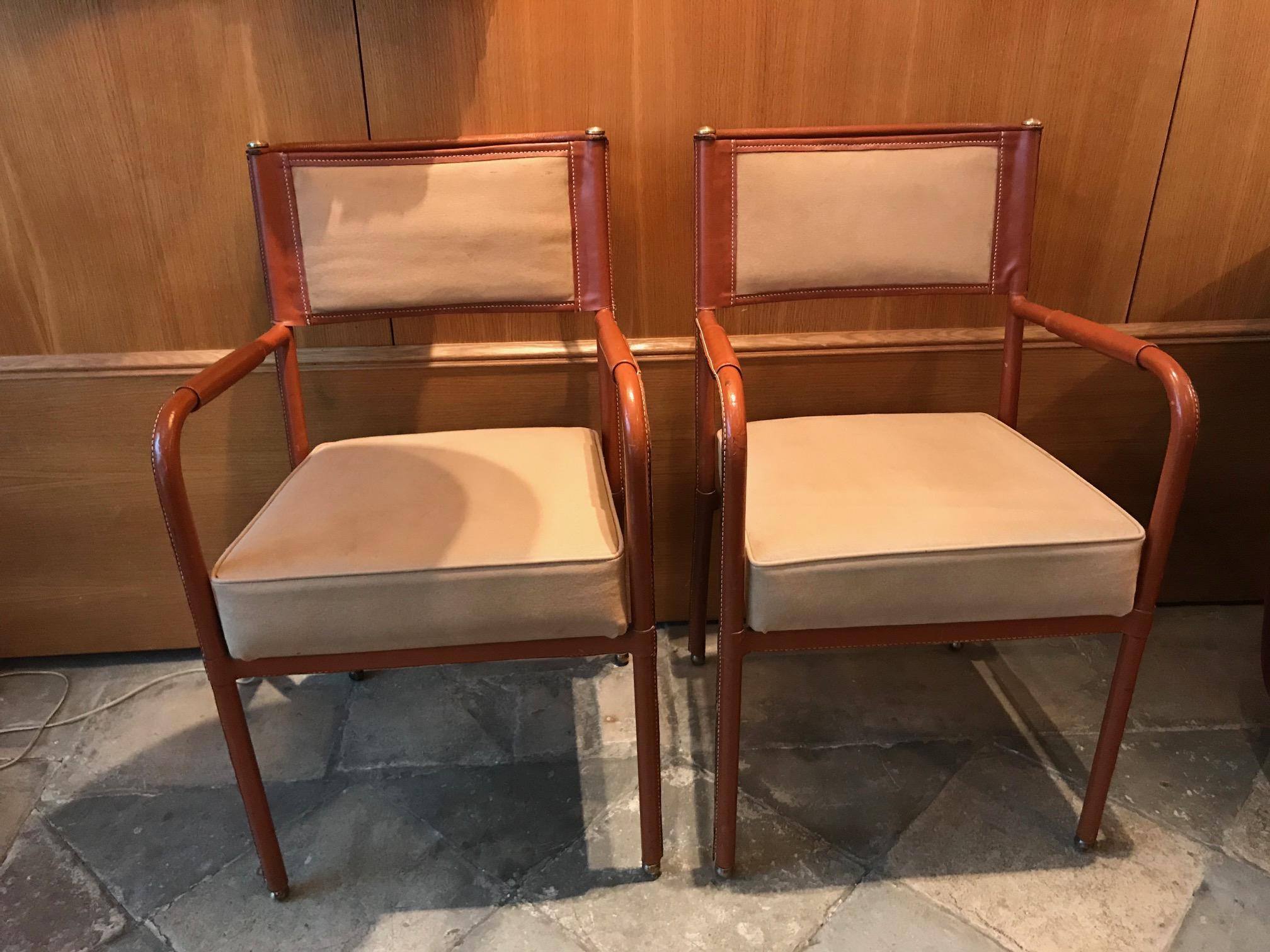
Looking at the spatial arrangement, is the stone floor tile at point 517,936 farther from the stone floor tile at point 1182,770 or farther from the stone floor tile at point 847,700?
the stone floor tile at point 1182,770

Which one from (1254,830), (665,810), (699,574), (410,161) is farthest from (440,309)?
(1254,830)

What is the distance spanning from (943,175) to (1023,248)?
17 cm

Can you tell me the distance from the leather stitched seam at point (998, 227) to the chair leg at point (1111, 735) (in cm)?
56

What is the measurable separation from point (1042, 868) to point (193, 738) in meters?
1.35

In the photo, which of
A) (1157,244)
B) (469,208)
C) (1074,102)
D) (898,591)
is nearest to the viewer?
(898,591)

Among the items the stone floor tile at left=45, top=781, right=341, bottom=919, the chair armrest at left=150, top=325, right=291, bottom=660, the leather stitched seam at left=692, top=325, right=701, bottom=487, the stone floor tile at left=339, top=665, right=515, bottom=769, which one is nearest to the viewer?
the chair armrest at left=150, top=325, right=291, bottom=660

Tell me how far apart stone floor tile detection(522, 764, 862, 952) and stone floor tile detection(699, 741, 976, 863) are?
0.11ft

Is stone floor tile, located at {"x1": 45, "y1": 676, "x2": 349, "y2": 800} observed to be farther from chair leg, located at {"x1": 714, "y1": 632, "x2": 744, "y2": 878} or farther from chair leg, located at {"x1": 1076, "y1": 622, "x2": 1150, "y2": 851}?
chair leg, located at {"x1": 1076, "y1": 622, "x2": 1150, "y2": 851}

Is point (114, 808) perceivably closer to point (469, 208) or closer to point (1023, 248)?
point (469, 208)

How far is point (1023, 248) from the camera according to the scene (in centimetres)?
137

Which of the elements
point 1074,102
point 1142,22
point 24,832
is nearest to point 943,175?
point 1074,102

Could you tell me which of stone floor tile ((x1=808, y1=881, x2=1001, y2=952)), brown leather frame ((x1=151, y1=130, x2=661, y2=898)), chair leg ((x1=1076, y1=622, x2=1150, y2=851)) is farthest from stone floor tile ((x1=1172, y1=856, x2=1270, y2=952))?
brown leather frame ((x1=151, y1=130, x2=661, y2=898))

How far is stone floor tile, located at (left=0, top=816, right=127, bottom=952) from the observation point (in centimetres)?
117

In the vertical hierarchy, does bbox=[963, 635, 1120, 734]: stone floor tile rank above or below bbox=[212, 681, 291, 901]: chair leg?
below
